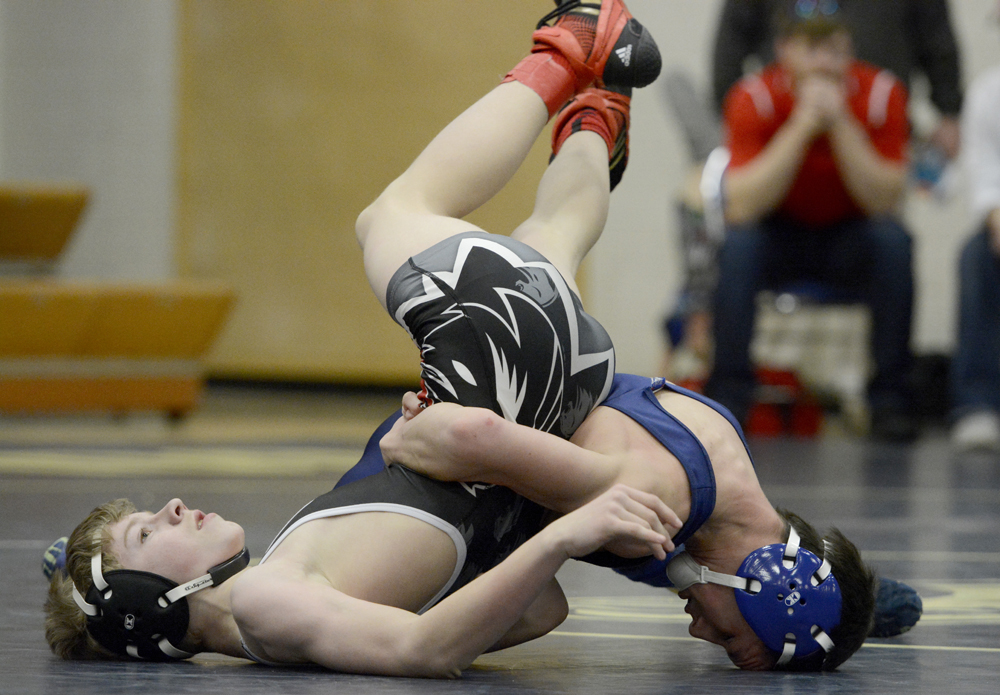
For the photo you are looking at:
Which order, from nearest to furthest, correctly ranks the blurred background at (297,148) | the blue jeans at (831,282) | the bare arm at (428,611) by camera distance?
the bare arm at (428,611) < the blue jeans at (831,282) < the blurred background at (297,148)

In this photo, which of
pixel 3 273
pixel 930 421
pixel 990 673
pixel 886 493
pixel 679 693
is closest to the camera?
pixel 679 693

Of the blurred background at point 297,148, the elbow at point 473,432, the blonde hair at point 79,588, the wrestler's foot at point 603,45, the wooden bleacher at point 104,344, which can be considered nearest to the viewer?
the elbow at point 473,432

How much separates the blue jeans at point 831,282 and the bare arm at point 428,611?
3.30 metres

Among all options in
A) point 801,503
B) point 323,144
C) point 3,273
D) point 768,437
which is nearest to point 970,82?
point 768,437

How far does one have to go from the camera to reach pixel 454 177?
2.22 metres

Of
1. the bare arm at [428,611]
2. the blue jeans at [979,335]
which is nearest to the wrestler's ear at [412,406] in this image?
the bare arm at [428,611]

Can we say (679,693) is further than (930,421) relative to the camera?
No

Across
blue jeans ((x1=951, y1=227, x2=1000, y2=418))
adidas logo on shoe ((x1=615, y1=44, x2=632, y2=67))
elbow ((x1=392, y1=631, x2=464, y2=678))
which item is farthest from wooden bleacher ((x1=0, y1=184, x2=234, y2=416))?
elbow ((x1=392, y1=631, x2=464, y2=678))

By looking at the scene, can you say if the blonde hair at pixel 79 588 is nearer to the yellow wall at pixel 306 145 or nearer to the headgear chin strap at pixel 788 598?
the headgear chin strap at pixel 788 598

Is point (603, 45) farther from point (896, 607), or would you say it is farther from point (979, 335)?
point (979, 335)

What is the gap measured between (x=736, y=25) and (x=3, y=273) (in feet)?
11.2

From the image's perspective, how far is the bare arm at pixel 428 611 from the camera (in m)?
1.56

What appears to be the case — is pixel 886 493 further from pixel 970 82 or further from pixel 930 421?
pixel 970 82

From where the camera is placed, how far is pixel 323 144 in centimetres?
724
